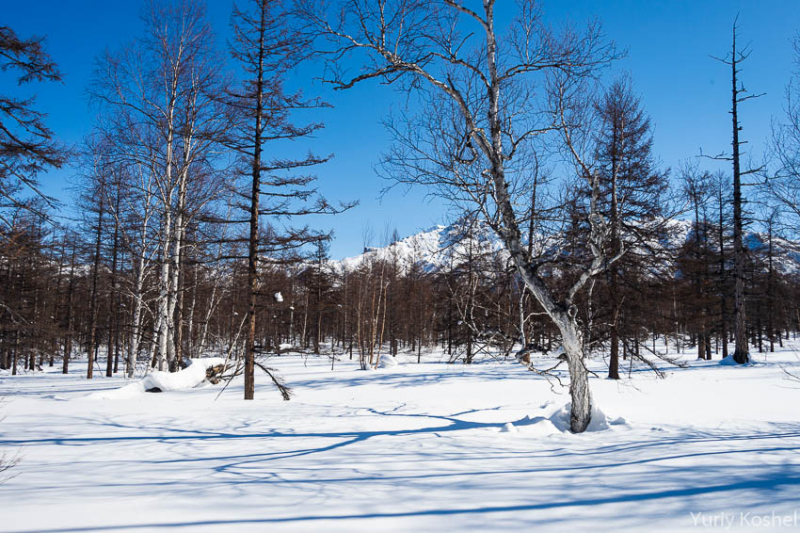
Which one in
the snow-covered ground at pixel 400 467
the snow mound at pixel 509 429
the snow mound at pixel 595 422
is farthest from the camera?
the snow mound at pixel 595 422

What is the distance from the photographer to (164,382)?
41.2 ft

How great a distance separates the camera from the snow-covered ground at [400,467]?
10.2ft

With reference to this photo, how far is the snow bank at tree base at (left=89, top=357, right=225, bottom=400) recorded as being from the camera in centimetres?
1111

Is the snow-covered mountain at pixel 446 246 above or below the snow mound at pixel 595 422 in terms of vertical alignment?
above

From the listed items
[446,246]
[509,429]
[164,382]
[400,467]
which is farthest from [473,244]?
[400,467]

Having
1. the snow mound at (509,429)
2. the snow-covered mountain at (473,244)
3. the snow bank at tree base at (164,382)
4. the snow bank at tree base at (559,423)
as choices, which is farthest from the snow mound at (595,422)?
the snow bank at tree base at (164,382)

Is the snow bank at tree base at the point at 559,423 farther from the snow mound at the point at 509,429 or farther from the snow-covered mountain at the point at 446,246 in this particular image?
the snow-covered mountain at the point at 446,246

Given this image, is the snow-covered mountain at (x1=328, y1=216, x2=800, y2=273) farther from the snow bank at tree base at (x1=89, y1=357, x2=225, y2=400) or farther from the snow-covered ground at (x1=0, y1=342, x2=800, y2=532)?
the snow bank at tree base at (x1=89, y1=357, x2=225, y2=400)

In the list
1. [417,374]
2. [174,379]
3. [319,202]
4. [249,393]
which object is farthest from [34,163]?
[417,374]

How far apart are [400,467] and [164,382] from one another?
10935mm

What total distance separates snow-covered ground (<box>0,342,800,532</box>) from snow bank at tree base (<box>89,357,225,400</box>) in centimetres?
181

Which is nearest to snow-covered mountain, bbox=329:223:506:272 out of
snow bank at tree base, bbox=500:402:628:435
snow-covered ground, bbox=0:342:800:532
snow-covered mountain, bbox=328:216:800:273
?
snow-covered mountain, bbox=328:216:800:273

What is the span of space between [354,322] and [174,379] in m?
17.5

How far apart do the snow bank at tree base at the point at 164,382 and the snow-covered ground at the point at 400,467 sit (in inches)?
71.3
